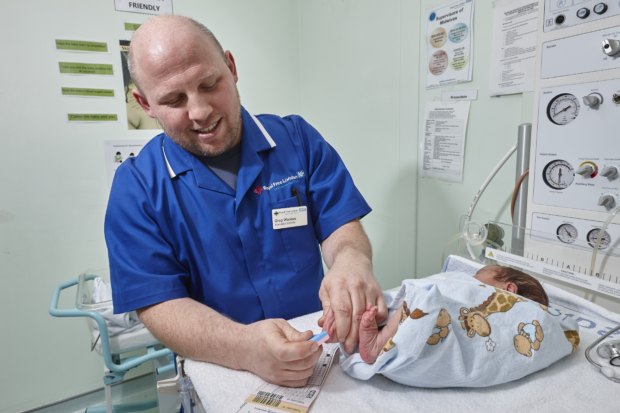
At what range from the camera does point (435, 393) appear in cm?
75

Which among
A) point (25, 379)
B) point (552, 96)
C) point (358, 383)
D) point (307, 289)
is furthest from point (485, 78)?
point (25, 379)

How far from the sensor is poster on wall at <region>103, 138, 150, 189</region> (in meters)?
2.05

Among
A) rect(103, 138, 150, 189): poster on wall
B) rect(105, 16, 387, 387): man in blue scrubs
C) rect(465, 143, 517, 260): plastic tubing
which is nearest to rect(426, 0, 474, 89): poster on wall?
rect(465, 143, 517, 260): plastic tubing

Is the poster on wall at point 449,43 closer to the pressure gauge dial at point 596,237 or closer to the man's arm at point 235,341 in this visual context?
the pressure gauge dial at point 596,237

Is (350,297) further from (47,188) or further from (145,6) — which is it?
(145,6)

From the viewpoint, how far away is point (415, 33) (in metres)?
1.64

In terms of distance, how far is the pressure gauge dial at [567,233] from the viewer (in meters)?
1.07

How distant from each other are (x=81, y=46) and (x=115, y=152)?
1.86ft

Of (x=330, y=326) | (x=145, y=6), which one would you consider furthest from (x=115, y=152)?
(x=330, y=326)

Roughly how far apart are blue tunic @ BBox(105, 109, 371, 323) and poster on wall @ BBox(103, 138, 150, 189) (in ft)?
3.40

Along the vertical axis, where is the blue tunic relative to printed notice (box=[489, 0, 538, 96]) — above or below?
below

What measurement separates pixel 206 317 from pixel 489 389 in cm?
65

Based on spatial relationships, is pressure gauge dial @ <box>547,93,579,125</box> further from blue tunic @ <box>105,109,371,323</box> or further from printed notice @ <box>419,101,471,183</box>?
blue tunic @ <box>105,109,371,323</box>

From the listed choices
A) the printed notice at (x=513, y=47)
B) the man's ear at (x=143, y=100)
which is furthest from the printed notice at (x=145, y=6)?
the printed notice at (x=513, y=47)
